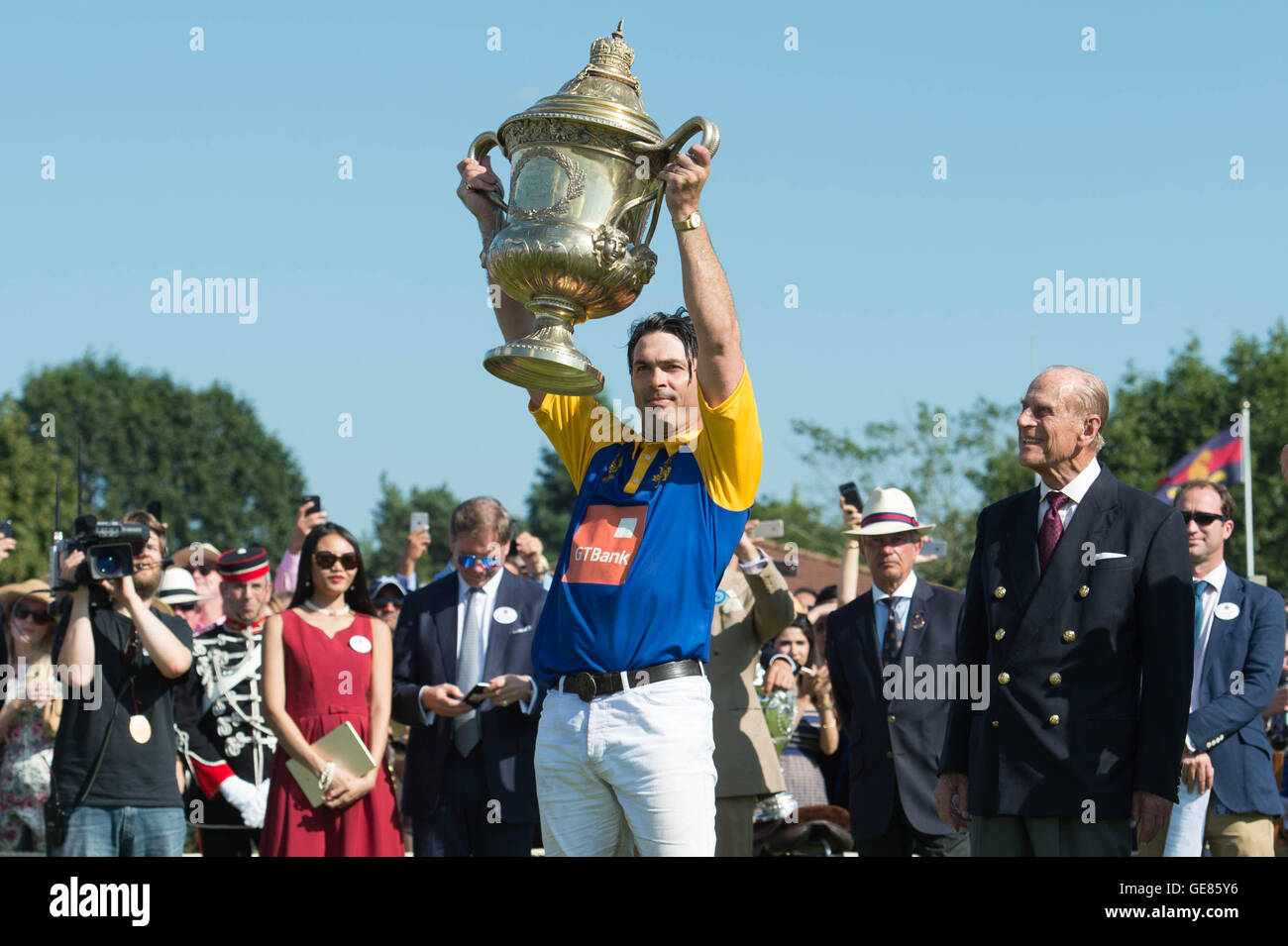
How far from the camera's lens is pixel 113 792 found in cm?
662

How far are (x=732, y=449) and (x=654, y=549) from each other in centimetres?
38

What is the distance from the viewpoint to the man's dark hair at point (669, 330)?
181 inches

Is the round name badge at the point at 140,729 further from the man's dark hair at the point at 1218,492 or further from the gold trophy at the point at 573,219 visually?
the man's dark hair at the point at 1218,492

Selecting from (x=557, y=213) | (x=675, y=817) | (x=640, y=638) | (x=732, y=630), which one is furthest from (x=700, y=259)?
(x=732, y=630)

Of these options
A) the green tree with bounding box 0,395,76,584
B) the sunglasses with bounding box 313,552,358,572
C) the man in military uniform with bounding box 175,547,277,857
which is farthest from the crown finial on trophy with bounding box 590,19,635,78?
the green tree with bounding box 0,395,76,584

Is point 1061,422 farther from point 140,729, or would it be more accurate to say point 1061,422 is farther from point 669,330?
point 140,729

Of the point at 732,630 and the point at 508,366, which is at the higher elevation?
the point at 508,366

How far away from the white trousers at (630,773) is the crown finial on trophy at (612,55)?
1989 millimetres

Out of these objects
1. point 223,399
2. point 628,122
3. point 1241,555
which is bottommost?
point 1241,555

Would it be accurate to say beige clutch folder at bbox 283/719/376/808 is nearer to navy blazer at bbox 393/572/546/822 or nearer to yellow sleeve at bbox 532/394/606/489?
navy blazer at bbox 393/572/546/822

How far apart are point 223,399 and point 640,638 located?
71.7 metres

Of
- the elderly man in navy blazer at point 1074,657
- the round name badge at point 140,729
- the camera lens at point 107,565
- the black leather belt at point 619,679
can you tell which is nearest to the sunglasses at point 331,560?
the camera lens at point 107,565

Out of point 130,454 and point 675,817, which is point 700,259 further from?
point 130,454

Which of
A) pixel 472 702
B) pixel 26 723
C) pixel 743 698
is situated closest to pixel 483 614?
pixel 472 702
